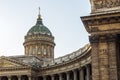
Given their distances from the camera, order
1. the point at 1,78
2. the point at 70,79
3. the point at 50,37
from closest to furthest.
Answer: the point at 70,79 < the point at 1,78 < the point at 50,37

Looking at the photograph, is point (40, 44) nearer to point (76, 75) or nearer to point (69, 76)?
point (69, 76)

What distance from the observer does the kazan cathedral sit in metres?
45.1

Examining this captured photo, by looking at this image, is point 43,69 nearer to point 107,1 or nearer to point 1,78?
point 1,78

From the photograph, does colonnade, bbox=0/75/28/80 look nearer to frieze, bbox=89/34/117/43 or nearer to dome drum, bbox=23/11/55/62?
dome drum, bbox=23/11/55/62

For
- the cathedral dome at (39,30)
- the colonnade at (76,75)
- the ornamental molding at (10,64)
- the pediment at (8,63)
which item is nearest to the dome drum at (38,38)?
the cathedral dome at (39,30)

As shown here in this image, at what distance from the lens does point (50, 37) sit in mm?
149625

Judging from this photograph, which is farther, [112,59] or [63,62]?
[63,62]

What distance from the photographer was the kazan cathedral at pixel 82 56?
45125 mm

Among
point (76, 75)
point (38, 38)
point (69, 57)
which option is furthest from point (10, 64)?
point (76, 75)

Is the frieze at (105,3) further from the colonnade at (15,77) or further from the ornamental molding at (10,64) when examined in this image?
the colonnade at (15,77)

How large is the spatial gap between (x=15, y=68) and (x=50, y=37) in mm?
34074

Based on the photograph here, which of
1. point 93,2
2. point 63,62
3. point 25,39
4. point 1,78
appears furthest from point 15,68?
point 93,2

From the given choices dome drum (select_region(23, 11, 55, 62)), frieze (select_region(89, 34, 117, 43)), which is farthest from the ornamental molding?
frieze (select_region(89, 34, 117, 43))

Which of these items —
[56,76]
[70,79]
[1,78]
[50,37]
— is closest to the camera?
[70,79]
